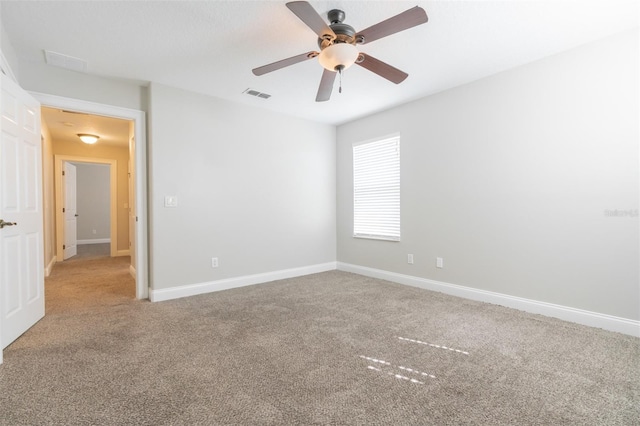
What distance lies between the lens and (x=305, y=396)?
66.2 inches

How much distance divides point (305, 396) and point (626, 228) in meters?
2.94

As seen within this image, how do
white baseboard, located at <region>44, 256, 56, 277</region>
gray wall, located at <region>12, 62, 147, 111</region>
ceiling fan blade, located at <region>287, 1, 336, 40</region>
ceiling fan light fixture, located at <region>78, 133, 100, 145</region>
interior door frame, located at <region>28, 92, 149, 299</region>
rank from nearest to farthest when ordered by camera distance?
ceiling fan blade, located at <region>287, 1, 336, 40</region>, gray wall, located at <region>12, 62, 147, 111</region>, interior door frame, located at <region>28, 92, 149, 299</region>, white baseboard, located at <region>44, 256, 56, 277</region>, ceiling fan light fixture, located at <region>78, 133, 100, 145</region>

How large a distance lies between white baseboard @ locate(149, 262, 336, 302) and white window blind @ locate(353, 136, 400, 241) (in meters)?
0.95

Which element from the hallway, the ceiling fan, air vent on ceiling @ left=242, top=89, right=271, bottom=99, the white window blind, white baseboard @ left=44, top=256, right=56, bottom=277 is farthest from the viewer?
white baseboard @ left=44, top=256, right=56, bottom=277

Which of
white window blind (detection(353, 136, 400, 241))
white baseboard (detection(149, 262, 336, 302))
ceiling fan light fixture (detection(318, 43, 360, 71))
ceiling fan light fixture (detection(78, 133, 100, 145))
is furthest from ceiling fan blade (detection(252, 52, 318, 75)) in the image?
ceiling fan light fixture (detection(78, 133, 100, 145))

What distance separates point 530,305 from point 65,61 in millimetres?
5306

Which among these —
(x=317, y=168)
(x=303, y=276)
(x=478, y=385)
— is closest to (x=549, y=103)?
(x=478, y=385)

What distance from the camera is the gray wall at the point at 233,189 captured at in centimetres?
358

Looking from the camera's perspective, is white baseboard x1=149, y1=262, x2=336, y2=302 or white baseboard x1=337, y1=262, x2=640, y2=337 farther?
white baseboard x1=149, y1=262, x2=336, y2=302

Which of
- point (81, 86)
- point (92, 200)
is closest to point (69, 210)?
point (92, 200)

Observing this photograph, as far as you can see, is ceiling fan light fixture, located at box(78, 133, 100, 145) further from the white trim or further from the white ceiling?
the white trim

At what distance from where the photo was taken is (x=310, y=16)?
1866 millimetres

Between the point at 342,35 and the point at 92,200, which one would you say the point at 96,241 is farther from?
the point at 342,35

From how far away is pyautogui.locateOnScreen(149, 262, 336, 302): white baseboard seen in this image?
11.6 feet
